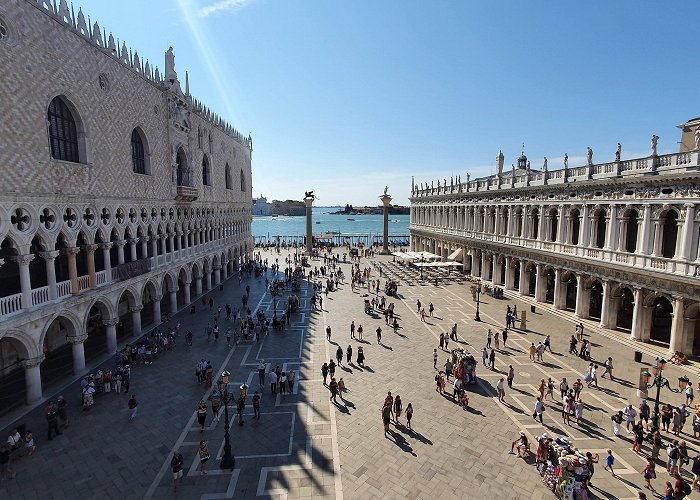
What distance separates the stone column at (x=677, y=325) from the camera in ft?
62.4

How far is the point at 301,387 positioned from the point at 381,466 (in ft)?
20.3

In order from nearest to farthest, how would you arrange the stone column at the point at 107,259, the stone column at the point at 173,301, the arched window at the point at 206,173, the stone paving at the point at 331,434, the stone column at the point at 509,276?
1. the stone paving at the point at 331,434
2. the stone column at the point at 107,259
3. the stone column at the point at 173,301
4. the stone column at the point at 509,276
5. the arched window at the point at 206,173

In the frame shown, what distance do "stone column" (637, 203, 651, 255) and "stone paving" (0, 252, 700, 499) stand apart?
5299 millimetres

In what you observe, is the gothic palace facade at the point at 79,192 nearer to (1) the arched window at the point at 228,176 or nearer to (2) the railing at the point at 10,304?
(2) the railing at the point at 10,304

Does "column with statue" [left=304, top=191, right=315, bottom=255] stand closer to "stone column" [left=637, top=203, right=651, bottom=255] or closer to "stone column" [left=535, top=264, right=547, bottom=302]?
"stone column" [left=535, top=264, right=547, bottom=302]

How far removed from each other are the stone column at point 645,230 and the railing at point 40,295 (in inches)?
1146

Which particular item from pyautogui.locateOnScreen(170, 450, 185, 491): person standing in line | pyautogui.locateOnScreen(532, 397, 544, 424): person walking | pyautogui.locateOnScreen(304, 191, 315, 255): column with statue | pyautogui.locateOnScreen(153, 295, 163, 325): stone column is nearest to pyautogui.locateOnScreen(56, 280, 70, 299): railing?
pyautogui.locateOnScreen(153, 295, 163, 325): stone column

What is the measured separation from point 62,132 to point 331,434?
17.7m

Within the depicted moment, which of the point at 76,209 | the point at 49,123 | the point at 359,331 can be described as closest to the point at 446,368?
the point at 359,331

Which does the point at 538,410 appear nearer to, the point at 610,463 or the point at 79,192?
the point at 610,463

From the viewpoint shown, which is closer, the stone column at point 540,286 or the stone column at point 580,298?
the stone column at point 580,298

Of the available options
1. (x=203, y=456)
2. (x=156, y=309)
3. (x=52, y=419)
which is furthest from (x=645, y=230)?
(x=156, y=309)

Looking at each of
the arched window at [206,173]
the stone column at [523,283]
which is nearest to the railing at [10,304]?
the arched window at [206,173]

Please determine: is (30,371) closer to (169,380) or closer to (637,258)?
(169,380)
